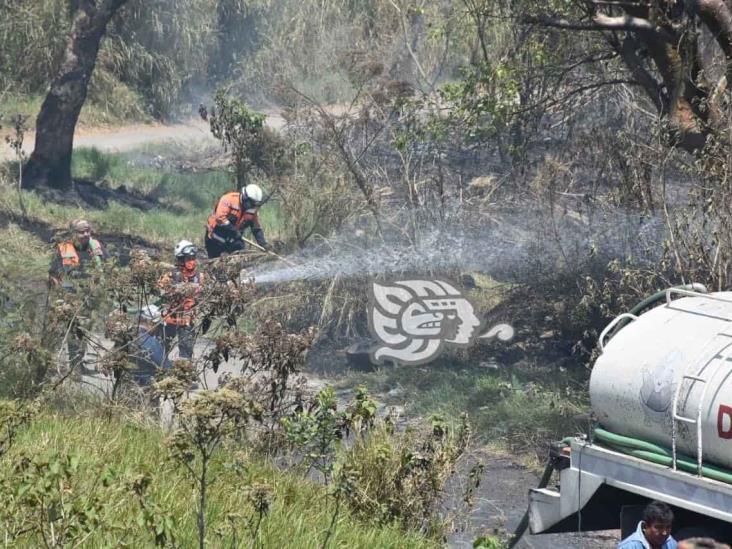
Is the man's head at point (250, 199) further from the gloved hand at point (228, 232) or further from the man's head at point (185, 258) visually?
the man's head at point (185, 258)

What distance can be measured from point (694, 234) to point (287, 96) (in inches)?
319

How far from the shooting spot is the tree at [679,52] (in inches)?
405

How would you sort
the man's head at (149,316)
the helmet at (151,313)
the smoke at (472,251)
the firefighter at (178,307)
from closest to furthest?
the firefighter at (178,307)
the man's head at (149,316)
the helmet at (151,313)
the smoke at (472,251)

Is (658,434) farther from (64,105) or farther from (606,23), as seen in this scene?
(64,105)

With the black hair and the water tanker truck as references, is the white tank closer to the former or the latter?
the water tanker truck

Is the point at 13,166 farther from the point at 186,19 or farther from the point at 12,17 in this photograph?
the point at 186,19

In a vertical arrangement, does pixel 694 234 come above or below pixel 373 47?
below

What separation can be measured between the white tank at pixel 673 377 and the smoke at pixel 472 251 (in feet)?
19.6

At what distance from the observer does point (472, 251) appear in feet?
45.2

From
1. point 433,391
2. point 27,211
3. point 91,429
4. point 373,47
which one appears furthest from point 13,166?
point 91,429

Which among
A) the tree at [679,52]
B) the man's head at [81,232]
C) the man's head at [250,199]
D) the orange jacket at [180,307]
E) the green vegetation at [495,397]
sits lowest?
the green vegetation at [495,397]

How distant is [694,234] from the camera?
30.7 ft

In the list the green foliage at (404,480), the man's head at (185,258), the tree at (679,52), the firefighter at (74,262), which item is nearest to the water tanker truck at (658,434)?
the green foliage at (404,480)

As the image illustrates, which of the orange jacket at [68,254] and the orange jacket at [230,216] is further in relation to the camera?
the orange jacket at [230,216]
